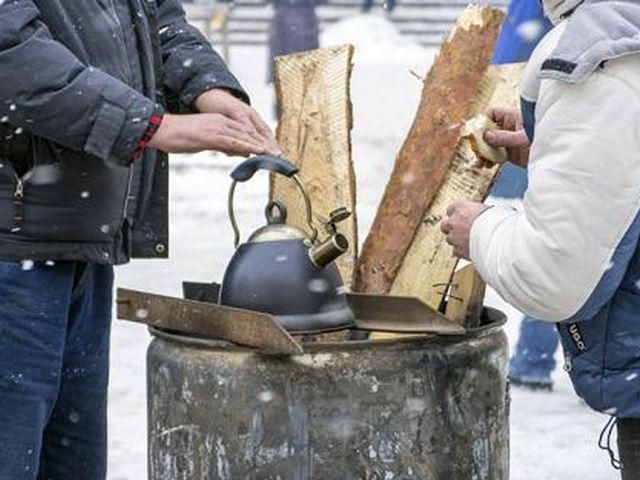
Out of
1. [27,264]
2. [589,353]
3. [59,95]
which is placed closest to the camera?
[589,353]

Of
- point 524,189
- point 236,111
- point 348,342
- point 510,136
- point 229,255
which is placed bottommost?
point 229,255

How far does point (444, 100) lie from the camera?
12.1ft

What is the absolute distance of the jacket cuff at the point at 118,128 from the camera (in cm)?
303

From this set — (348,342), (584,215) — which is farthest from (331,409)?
(584,215)

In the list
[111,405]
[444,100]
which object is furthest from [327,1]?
[444,100]

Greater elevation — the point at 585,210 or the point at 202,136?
the point at 585,210

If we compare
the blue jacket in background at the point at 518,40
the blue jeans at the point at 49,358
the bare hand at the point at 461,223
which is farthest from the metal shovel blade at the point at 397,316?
the blue jacket in background at the point at 518,40

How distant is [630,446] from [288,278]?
76 cm

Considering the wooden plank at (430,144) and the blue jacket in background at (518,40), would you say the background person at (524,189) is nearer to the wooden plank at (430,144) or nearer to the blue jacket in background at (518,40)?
the blue jacket in background at (518,40)

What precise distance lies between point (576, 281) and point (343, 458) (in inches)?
25.1

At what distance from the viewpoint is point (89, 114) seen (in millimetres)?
3018

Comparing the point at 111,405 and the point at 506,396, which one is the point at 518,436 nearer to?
the point at 111,405

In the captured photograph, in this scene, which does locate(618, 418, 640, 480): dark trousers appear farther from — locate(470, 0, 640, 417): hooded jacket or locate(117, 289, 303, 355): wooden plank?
locate(117, 289, 303, 355): wooden plank

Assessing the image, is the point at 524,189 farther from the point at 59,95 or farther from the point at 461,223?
the point at 59,95
